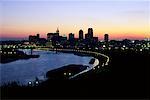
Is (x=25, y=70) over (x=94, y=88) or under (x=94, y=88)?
under

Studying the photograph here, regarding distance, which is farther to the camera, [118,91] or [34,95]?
[118,91]

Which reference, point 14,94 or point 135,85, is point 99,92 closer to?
point 135,85

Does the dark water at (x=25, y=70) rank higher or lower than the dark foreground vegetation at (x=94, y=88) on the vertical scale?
lower

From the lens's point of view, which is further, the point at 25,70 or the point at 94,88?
the point at 25,70

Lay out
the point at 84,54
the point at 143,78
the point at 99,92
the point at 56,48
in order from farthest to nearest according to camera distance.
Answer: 1. the point at 56,48
2. the point at 84,54
3. the point at 143,78
4. the point at 99,92

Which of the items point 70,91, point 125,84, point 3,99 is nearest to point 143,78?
point 125,84

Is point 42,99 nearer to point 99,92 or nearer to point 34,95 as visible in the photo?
point 34,95

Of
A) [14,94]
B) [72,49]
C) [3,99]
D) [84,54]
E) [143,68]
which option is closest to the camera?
[3,99]

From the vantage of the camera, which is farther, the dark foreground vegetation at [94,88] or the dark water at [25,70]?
the dark water at [25,70]

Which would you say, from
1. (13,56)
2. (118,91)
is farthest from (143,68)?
(13,56)

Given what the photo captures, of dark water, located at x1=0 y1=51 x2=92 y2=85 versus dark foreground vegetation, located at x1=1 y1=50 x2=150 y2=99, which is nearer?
dark foreground vegetation, located at x1=1 y1=50 x2=150 y2=99

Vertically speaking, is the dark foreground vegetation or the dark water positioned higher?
the dark foreground vegetation
